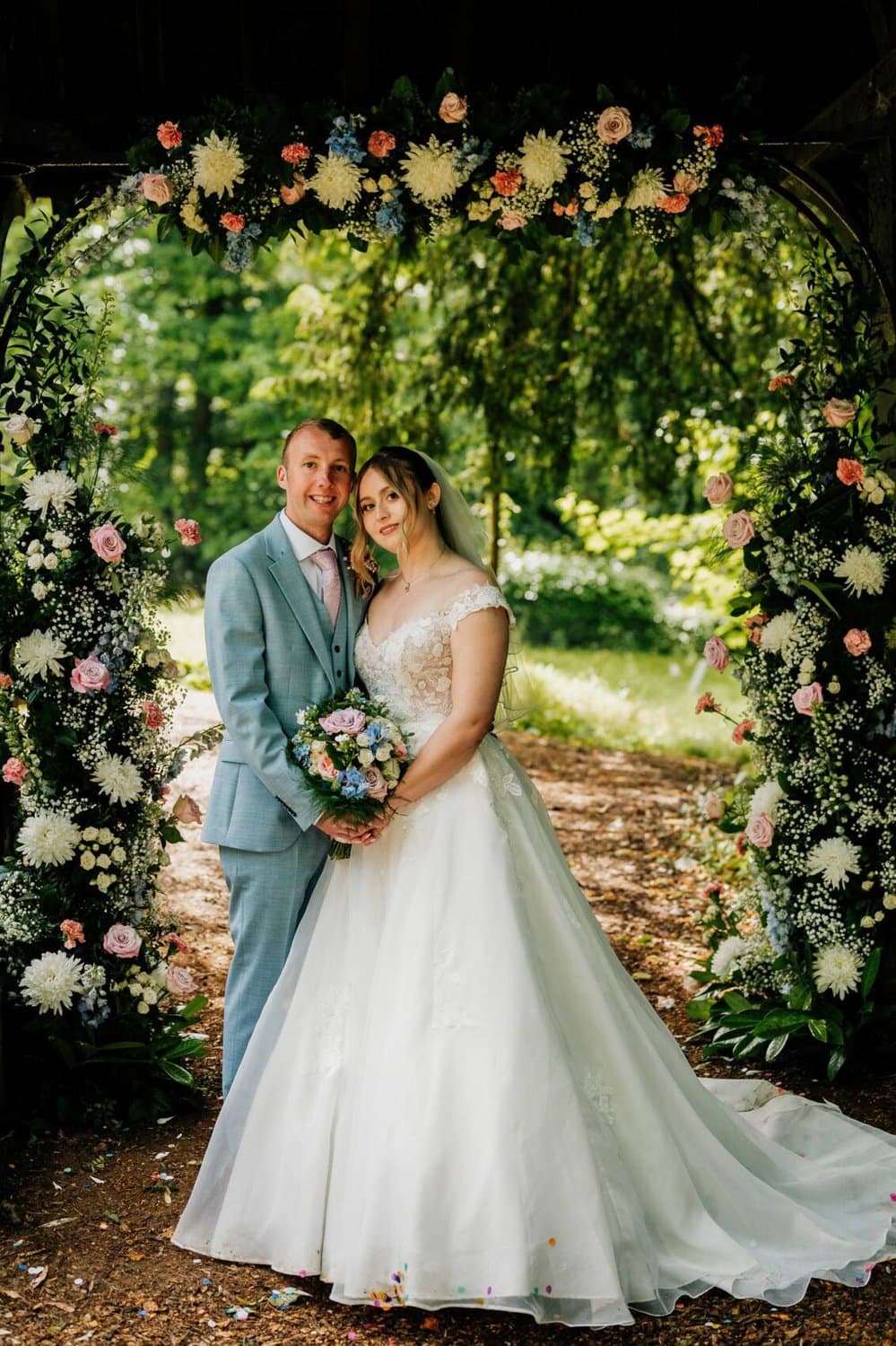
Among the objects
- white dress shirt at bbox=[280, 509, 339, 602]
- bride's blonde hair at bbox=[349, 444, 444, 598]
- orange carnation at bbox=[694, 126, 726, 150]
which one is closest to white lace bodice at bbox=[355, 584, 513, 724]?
bride's blonde hair at bbox=[349, 444, 444, 598]

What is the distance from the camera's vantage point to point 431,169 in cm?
406

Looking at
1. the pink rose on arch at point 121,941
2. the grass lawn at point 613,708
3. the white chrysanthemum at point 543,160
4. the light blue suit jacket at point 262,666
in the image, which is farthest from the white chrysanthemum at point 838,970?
the grass lawn at point 613,708

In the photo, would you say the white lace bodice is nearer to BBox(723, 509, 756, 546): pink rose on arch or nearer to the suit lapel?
the suit lapel

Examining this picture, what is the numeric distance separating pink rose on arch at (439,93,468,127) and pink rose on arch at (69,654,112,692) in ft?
6.84

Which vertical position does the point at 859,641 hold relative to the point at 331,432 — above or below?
below

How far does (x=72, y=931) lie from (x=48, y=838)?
0.32 m

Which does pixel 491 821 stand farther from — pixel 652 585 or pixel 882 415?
pixel 652 585

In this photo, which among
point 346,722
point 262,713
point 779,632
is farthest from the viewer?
point 779,632

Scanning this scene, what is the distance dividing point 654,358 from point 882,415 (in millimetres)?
5100

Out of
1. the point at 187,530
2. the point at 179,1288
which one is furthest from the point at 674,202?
the point at 179,1288

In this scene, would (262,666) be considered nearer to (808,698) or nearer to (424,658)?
(424,658)

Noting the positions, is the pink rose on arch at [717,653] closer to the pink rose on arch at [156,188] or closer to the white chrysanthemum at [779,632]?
the white chrysanthemum at [779,632]

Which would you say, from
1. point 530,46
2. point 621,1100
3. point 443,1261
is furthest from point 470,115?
point 443,1261

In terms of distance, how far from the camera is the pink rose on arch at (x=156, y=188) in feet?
13.3
